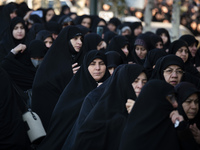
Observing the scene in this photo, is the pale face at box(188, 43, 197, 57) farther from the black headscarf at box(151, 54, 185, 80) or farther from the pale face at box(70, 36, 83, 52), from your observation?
the black headscarf at box(151, 54, 185, 80)

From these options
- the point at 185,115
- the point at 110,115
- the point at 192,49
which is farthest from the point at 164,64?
the point at 192,49

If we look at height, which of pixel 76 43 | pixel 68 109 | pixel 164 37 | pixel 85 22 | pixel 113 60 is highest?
pixel 76 43

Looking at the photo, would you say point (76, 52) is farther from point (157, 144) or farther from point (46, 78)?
point (157, 144)

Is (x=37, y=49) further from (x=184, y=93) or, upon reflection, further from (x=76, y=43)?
(x=184, y=93)

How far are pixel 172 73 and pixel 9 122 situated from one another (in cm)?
197

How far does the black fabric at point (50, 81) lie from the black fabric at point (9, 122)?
1.20m

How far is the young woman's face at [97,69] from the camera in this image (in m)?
6.46

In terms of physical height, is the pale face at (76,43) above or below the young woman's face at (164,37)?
above

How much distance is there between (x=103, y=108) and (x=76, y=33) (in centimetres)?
267

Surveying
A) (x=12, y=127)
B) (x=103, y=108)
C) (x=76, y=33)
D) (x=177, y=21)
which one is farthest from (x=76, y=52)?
(x=177, y=21)

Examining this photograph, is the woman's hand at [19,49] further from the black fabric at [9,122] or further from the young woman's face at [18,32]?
the black fabric at [9,122]

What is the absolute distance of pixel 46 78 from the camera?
716 cm

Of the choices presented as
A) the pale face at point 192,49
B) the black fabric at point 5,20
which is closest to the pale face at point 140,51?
the pale face at point 192,49

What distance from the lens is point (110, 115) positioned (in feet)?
16.6
